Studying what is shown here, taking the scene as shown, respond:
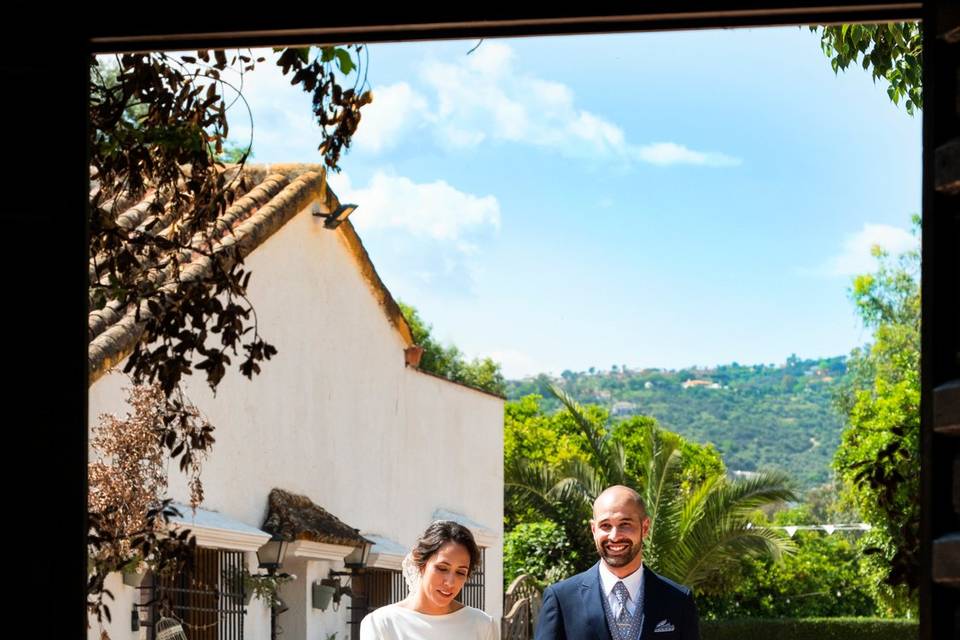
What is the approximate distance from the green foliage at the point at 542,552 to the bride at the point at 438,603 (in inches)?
920

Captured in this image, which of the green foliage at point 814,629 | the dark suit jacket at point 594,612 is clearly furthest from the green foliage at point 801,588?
the dark suit jacket at point 594,612

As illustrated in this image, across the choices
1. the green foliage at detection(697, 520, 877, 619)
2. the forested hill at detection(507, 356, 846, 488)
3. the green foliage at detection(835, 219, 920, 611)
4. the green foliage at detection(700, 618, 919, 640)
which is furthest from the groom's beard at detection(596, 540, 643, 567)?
the forested hill at detection(507, 356, 846, 488)

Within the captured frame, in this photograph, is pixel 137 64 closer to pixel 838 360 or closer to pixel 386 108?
pixel 838 360

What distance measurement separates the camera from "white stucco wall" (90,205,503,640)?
14891 mm

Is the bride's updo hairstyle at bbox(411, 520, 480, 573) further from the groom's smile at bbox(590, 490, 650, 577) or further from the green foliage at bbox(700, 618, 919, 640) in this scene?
the green foliage at bbox(700, 618, 919, 640)

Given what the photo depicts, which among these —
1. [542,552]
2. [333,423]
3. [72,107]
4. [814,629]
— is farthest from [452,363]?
[72,107]

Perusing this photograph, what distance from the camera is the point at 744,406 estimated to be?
124 meters

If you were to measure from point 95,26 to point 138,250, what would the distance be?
10.5ft

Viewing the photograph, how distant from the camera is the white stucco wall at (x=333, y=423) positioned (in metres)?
14.9

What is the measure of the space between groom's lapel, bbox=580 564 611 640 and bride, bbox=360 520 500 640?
67 centimetres

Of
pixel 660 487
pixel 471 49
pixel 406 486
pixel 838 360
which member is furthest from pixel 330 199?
pixel 838 360

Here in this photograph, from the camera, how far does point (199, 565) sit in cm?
1355

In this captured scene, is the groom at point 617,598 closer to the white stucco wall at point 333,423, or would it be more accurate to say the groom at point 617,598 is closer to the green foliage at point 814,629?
the white stucco wall at point 333,423

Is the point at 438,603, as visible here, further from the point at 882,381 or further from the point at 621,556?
the point at 882,381
